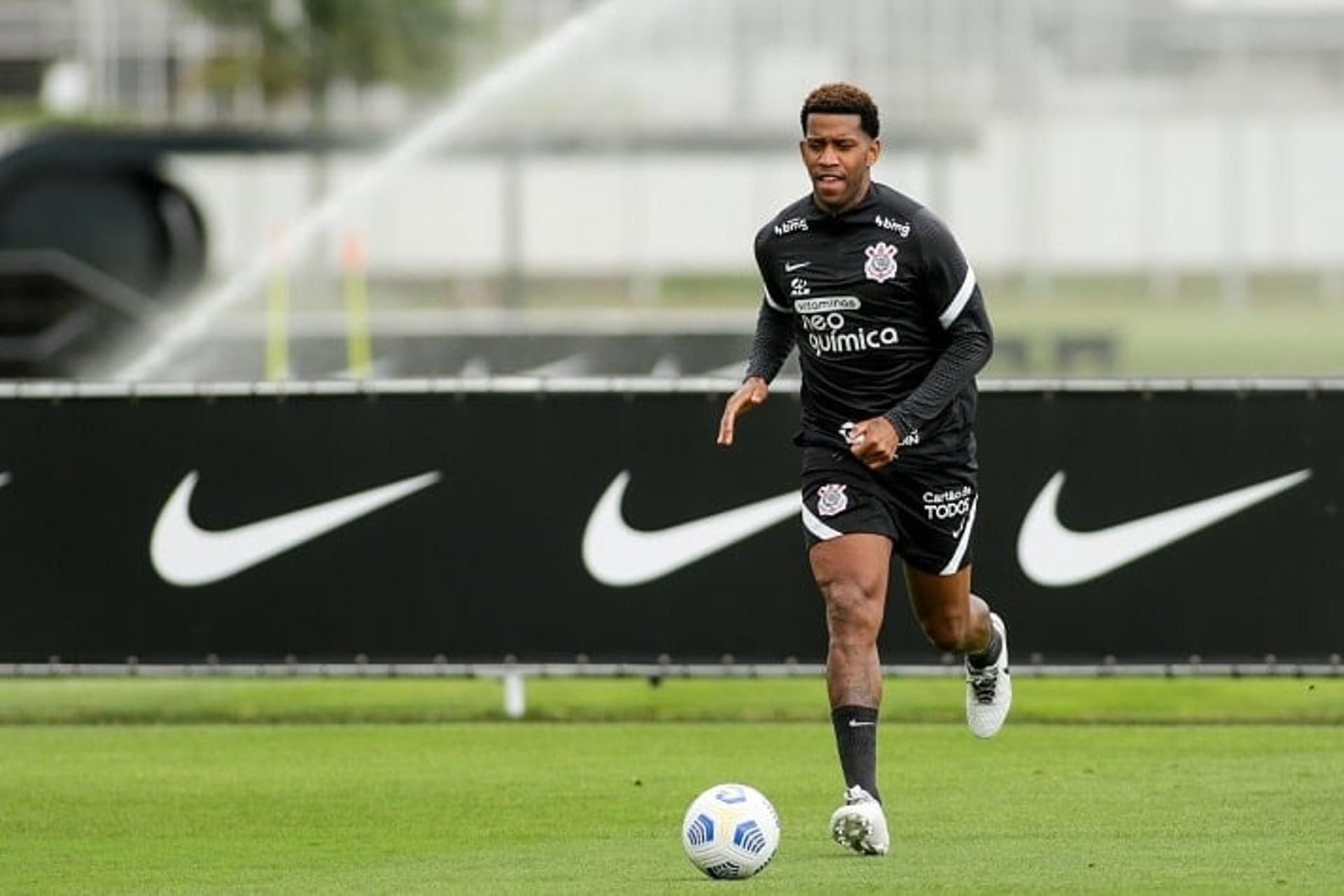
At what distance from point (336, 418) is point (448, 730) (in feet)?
5.27

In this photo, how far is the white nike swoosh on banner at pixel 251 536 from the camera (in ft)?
47.2

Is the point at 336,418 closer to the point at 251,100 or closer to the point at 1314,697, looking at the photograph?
the point at 1314,697

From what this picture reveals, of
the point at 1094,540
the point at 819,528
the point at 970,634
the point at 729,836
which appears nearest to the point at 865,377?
the point at 819,528

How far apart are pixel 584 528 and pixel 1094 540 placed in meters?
2.33

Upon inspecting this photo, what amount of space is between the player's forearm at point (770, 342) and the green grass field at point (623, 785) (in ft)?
5.11

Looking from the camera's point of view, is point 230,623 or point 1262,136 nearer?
point 230,623

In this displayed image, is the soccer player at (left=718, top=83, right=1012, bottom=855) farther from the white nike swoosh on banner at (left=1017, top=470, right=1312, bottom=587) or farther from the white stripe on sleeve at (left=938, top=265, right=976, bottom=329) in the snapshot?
the white nike swoosh on banner at (left=1017, top=470, right=1312, bottom=587)

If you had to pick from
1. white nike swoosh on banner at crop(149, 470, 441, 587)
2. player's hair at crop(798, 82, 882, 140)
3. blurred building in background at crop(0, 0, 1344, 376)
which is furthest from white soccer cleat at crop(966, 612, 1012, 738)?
blurred building in background at crop(0, 0, 1344, 376)

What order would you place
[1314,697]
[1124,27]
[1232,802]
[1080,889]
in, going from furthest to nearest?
[1124,27], [1314,697], [1232,802], [1080,889]

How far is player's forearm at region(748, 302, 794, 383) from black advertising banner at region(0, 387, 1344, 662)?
3.80 metres

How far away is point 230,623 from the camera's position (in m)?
14.4

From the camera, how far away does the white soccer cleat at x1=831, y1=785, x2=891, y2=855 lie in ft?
30.4

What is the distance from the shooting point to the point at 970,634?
10.8m

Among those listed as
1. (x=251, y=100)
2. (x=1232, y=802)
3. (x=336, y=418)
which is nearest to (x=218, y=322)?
(x=336, y=418)
